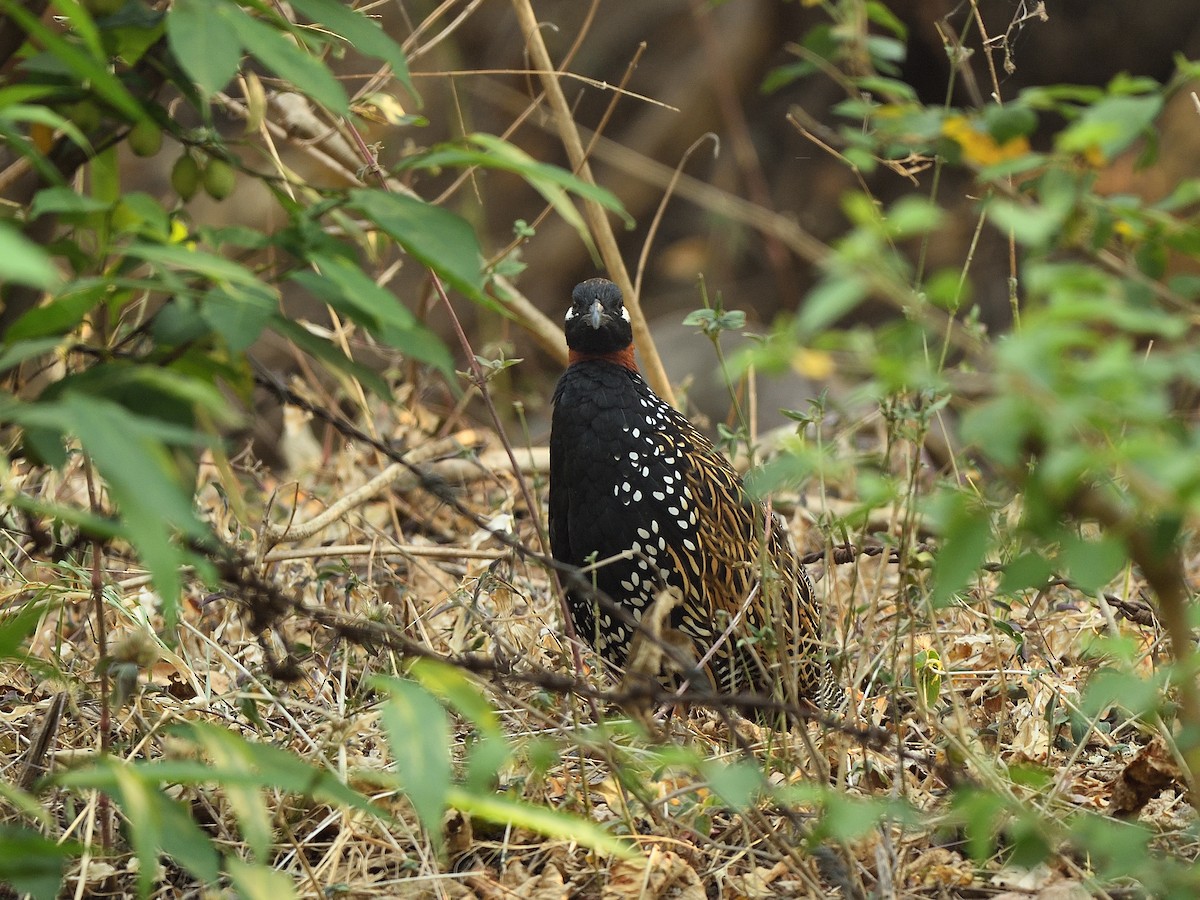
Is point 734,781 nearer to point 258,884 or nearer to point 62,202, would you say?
point 258,884

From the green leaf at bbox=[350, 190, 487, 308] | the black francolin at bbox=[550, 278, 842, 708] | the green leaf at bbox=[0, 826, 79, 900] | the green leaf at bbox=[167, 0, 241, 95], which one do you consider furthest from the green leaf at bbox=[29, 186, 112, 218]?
the black francolin at bbox=[550, 278, 842, 708]

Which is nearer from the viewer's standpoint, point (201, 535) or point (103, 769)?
point (201, 535)

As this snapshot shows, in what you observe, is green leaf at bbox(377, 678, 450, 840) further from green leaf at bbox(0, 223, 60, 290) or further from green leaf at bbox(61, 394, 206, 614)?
green leaf at bbox(0, 223, 60, 290)

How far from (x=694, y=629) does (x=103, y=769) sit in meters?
2.13

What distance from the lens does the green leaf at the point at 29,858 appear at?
1.65m

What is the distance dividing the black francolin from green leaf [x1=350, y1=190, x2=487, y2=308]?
1843 mm

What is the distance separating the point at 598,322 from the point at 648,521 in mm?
652

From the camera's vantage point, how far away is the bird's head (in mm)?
3893

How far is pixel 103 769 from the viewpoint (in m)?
1.71

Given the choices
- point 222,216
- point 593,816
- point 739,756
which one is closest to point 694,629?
point 739,756

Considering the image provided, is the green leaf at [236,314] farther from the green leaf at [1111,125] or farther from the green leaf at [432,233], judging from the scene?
the green leaf at [1111,125]

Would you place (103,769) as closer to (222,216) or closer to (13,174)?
(13,174)

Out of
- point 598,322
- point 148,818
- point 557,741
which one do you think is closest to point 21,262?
point 148,818

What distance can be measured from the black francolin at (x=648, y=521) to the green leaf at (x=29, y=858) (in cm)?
182
